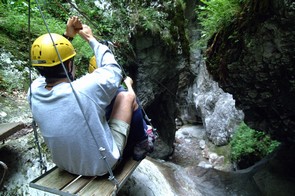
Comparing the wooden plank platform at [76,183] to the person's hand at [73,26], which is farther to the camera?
the person's hand at [73,26]

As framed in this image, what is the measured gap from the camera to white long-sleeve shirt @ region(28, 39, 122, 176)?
263 cm

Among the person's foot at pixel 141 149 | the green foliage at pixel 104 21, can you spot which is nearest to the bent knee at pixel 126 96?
the person's foot at pixel 141 149

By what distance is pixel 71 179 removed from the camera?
10.3 feet

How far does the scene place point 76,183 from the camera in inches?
121

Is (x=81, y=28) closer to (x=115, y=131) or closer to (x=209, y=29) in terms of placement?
(x=115, y=131)

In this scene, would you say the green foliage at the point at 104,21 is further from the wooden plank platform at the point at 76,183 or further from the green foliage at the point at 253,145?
the green foliage at the point at 253,145

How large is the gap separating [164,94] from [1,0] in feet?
21.8

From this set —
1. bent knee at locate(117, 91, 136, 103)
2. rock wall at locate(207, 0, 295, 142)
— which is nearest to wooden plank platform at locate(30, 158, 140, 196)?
bent knee at locate(117, 91, 136, 103)

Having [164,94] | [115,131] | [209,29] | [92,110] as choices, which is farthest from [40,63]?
[164,94]

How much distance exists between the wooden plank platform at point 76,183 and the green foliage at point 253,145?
7713mm

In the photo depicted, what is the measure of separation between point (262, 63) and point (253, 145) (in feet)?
20.1

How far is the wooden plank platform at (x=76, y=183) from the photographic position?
9.53 ft

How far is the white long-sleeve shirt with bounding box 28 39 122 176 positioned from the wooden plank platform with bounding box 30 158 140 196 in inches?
9.0

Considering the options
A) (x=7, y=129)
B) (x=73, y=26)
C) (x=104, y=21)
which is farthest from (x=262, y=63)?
(x=104, y=21)
